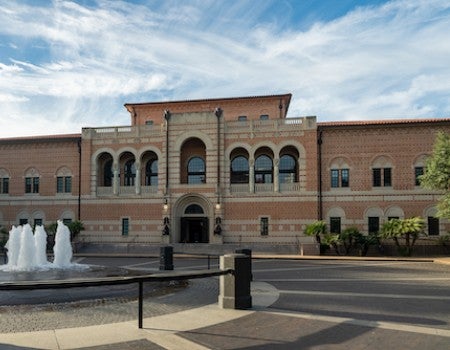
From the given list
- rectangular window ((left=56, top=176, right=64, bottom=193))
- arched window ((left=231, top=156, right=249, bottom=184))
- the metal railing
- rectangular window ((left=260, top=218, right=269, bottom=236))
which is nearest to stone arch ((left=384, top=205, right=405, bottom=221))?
rectangular window ((left=260, top=218, right=269, bottom=236))

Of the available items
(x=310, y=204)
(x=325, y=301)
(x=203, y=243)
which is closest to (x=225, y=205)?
(x=203, y=243)

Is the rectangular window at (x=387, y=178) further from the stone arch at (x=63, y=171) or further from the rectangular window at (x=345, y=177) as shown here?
the stone arch at (x=63, y=171)

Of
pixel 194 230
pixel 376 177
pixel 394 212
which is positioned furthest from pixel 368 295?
pixel 194 230

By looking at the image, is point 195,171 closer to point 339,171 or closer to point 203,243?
point 203,243

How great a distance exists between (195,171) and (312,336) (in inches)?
1282

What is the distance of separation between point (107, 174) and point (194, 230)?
9586 mm

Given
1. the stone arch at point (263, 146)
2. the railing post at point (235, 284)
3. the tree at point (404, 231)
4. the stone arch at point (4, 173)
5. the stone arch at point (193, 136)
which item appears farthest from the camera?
the stone arch at point (4, 173)

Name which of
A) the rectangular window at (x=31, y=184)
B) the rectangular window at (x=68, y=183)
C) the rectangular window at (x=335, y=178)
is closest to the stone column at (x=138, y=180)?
the rectangular window at (x=68, y=183)

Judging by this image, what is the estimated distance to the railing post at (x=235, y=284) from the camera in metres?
10.9

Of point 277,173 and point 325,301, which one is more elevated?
point 277,173

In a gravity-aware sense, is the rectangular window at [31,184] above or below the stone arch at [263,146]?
below

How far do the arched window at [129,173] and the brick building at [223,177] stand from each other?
9 centimetres

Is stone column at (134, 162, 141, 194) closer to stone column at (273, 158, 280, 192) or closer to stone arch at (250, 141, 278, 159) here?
stone arch at (250, 141, 278, 159)

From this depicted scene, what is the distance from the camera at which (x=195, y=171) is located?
4066 cm
